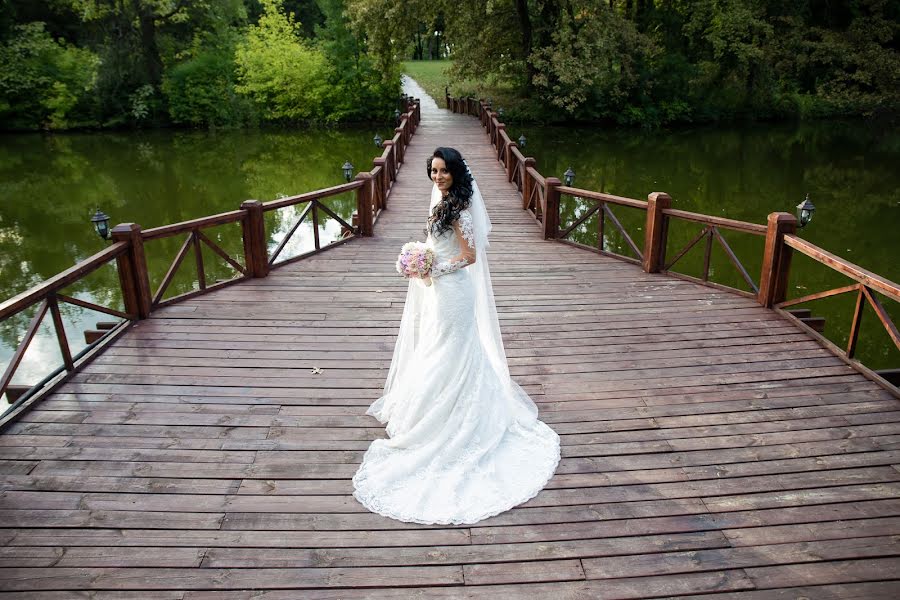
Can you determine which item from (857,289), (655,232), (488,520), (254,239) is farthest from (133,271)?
(857,289)

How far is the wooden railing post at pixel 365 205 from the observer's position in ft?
35.8

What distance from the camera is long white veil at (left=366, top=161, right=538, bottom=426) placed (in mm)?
4871

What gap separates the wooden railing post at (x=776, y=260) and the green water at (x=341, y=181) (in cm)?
395

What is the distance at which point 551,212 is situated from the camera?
35.9ft

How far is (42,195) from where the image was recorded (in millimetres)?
20500

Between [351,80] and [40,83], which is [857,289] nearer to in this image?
[351,80]

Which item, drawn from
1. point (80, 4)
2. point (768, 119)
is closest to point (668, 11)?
point (768, 119)

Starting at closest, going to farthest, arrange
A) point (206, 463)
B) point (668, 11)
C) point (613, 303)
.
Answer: point (206, 463) < point (613, 303) < point (668, 11)

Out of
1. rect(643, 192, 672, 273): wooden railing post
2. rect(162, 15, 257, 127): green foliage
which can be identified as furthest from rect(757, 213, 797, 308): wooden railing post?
rect(162, 15, 257, 127): green foliage

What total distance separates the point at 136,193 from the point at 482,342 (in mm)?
19114

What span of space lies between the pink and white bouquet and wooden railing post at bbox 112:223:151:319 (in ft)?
12.4

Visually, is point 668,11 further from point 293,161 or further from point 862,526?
point 862,526

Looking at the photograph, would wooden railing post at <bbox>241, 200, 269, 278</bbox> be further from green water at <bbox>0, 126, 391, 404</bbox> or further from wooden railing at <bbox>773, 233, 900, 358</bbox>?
wooden railing at <bbox>773, 233, 900, 358</bbox>

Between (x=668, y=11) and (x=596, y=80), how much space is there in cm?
834
